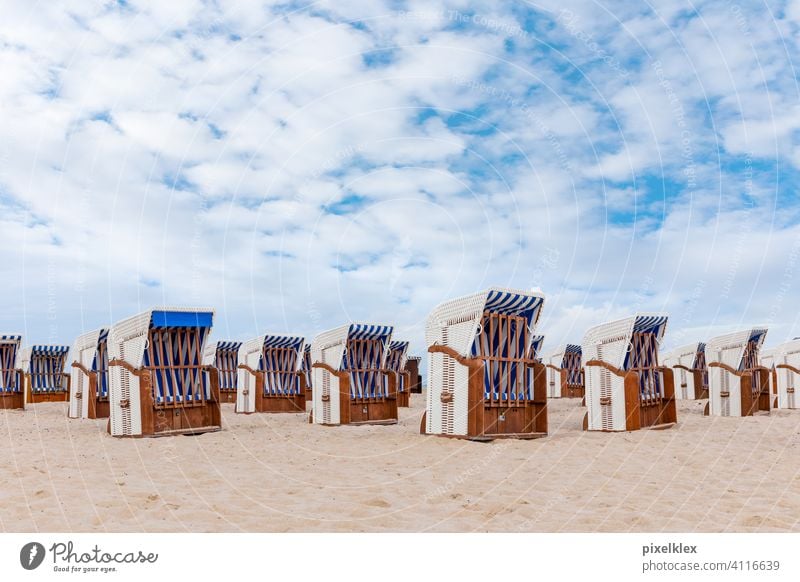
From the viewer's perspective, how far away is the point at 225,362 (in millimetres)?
27922

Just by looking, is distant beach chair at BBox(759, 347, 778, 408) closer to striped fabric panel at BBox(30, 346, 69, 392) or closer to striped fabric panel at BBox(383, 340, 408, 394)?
striped fabric panel at BBox(383, 340, 408, 394)

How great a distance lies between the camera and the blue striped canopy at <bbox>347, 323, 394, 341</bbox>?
17656mm

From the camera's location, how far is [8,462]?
9.98 m

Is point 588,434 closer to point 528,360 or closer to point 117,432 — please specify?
point 528,360

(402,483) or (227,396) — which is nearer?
(402,483)

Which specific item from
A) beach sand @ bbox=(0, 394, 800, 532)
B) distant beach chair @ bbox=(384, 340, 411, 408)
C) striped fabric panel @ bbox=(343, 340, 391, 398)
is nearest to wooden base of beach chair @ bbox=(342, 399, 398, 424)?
striped fabric panel @ bbox=(343, 340, 391, 398)

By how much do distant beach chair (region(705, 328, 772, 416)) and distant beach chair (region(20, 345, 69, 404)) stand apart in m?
26.1

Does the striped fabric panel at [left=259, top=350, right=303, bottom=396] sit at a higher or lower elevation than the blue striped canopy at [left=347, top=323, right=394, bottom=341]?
lower

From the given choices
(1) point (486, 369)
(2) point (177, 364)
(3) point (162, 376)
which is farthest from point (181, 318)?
(1) point (486, 369)

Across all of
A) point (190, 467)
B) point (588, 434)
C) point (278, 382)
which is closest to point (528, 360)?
point (588, 434)

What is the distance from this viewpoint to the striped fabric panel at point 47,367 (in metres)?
29.5

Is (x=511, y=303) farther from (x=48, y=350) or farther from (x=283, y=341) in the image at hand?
(x=48, y=350)

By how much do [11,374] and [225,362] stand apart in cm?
Result: 783

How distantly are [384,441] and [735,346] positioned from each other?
467 inches
